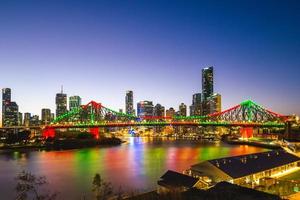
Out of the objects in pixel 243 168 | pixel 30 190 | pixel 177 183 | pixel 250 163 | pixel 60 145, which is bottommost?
pixel 60 145

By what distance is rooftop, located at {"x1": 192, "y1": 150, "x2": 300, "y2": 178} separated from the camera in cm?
1630

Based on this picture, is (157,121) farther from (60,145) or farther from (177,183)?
(177,183)

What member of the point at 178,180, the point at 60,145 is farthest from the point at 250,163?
the point at 60,145

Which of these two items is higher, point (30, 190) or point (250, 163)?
point (250, 163)

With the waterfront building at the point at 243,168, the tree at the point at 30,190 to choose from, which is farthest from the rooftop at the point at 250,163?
the tree at the point at 30,190

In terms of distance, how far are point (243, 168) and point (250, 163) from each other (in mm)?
1211

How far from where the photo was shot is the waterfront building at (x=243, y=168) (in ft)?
52.1

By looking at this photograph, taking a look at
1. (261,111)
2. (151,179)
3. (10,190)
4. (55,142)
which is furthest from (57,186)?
(261,111)

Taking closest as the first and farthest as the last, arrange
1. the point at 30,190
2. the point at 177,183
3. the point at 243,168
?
1. the point at 177,183
2. the point at 243,168
3. the point at 30,190

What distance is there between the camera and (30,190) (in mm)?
17844

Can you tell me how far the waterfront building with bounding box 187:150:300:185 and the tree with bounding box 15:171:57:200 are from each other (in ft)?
24.0

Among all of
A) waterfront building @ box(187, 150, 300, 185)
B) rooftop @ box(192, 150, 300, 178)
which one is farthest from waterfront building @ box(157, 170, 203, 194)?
rooftop @ box(192, 150, 300, 178)

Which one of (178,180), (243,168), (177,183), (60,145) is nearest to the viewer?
(177,183)

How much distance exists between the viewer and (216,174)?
15.9 meters
